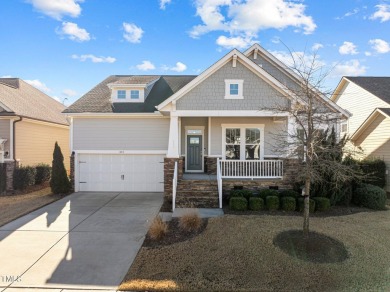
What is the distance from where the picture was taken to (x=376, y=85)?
709 inches

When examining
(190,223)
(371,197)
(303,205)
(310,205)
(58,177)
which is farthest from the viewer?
(58,177)

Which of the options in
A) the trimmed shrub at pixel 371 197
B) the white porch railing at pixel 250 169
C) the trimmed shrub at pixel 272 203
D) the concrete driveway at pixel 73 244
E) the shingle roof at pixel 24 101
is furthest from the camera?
the shingle roof at pixel 24 101

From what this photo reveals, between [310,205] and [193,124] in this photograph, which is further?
[193,124]

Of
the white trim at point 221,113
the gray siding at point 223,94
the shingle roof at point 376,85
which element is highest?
the shingle roof at point 376,85

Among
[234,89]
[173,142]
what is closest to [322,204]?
[234,89]

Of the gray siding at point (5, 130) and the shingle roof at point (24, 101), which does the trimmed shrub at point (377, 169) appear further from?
the gray siding at point (5, 130)

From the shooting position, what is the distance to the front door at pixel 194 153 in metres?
13.3

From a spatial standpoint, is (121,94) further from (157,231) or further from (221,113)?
(157,231)

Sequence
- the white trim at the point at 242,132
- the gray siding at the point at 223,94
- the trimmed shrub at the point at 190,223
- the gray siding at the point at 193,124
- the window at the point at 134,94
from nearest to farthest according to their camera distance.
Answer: the trimmed shrub at the point at 190,223
the gray siding at the point at 223,94
the white trim at the point at 242,132
the gray siding at the point at 193,124
the window at the point at 134,94

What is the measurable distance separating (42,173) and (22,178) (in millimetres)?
1524

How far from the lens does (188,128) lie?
13461 millimetres

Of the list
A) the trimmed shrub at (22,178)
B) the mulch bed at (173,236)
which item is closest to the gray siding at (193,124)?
the mulch bed at (173,236)

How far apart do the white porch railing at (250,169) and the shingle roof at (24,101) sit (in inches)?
427

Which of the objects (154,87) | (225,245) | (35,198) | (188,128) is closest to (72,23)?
(154,87)
